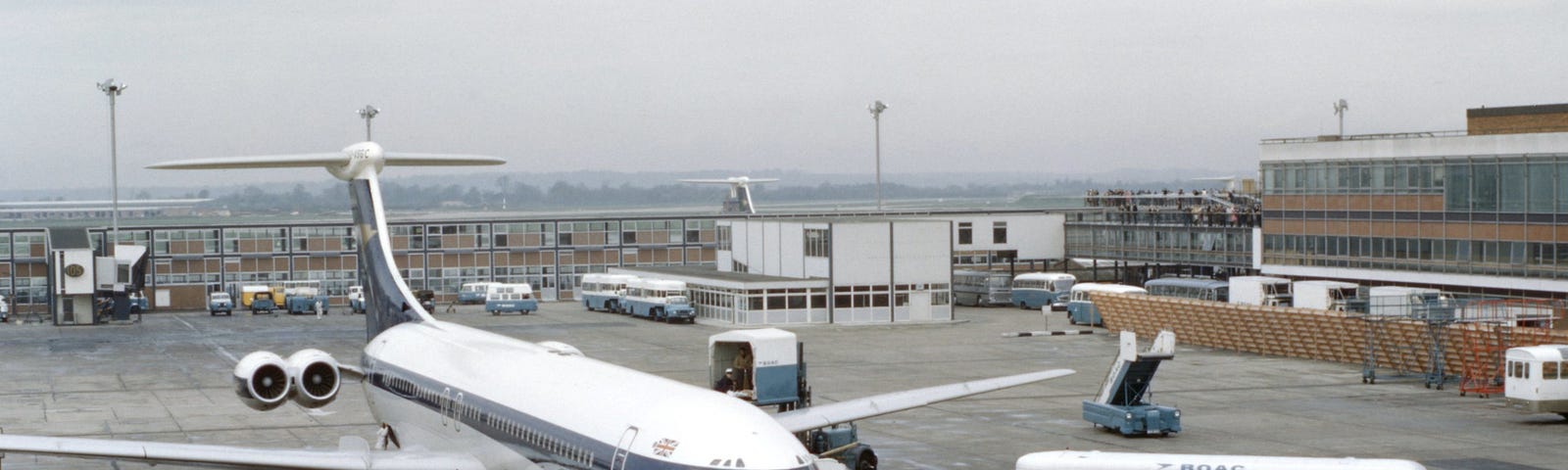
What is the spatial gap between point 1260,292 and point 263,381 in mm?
60790

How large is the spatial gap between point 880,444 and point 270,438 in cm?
1772

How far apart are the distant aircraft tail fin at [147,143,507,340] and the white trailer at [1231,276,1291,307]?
49811 millimetres

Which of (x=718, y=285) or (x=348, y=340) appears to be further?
(x=718, y=285)

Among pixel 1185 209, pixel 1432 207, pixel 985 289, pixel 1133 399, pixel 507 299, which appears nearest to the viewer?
pixel 1133 399

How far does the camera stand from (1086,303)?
304 feet

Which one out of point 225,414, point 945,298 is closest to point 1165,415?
point 225,414

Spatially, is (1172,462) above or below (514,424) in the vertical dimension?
below

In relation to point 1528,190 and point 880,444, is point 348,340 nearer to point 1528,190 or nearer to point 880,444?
point 880,444

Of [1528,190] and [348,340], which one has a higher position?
[1528,190]

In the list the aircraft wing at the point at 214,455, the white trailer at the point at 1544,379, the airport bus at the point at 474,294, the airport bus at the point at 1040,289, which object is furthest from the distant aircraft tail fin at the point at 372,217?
the airport bus at the point at 474,294

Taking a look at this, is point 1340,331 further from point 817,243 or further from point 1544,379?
point 817,243

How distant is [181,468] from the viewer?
40531mm

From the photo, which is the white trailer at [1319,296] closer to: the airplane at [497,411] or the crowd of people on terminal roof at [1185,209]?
the crowd of people on terminal roof at [1185,209]

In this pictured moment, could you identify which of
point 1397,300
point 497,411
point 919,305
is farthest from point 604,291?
point 497,411
